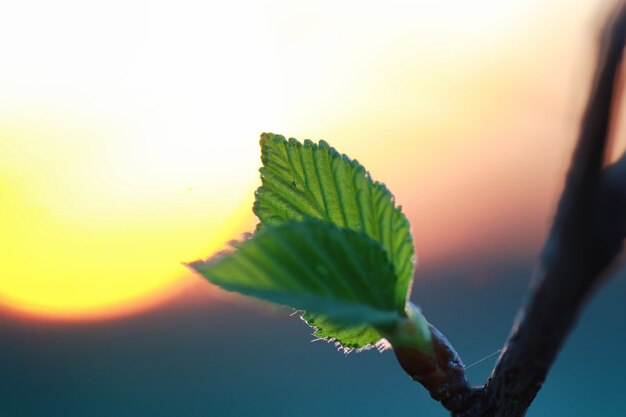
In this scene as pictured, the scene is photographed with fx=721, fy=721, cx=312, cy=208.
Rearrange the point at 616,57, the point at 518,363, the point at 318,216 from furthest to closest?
the point at 318,216 → the point at 518,363 → the point at 616,57

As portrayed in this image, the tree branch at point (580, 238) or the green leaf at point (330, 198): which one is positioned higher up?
the green leaf at point (330, 198)

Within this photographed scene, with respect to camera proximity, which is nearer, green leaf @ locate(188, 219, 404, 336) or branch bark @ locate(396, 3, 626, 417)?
branch bark @ locate(396, 3, 626, 417)

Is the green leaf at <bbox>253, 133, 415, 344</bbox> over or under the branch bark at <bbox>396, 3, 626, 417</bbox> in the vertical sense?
over

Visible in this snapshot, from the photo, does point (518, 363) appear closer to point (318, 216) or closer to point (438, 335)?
point (438, 335)

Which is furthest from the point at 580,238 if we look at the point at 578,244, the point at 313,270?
the point at 313,270

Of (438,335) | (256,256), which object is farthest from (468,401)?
(256,256)

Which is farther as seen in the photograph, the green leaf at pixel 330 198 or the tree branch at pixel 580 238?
the green leaf at pixel 330 198
